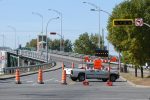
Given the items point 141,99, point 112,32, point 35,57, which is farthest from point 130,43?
point 35,57

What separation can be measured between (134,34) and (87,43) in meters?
109

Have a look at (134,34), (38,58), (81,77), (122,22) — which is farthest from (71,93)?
(38,58)

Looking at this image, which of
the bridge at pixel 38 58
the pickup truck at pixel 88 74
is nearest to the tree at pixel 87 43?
the bridge at pixel 38 58

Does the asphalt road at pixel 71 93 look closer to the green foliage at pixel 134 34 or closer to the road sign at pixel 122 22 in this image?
the road sign at pixel 122 22

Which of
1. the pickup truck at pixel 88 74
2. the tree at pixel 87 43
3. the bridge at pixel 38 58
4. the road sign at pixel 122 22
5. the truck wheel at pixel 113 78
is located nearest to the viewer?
the road sign at pixel 122 22

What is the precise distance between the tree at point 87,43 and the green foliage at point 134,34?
341 ft

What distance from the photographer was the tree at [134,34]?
51.4 metres

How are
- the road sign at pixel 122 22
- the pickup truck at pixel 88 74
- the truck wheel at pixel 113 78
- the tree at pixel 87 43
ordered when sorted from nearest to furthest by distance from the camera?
the road sign at pixel 122 22 < the pickup truck at pixel 88 74 < the truck wheel at pixel 113 78 < the tree at pixel 87 43

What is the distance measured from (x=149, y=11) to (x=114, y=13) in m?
4.94

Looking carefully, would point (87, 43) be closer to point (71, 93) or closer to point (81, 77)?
point (81, 77)

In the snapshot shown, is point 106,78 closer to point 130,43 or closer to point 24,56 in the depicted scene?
point 130,43

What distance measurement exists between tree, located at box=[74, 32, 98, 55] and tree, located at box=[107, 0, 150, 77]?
341ft

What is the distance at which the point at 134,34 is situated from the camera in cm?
5175

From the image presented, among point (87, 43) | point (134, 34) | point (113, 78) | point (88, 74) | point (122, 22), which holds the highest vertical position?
point (87, 43)
